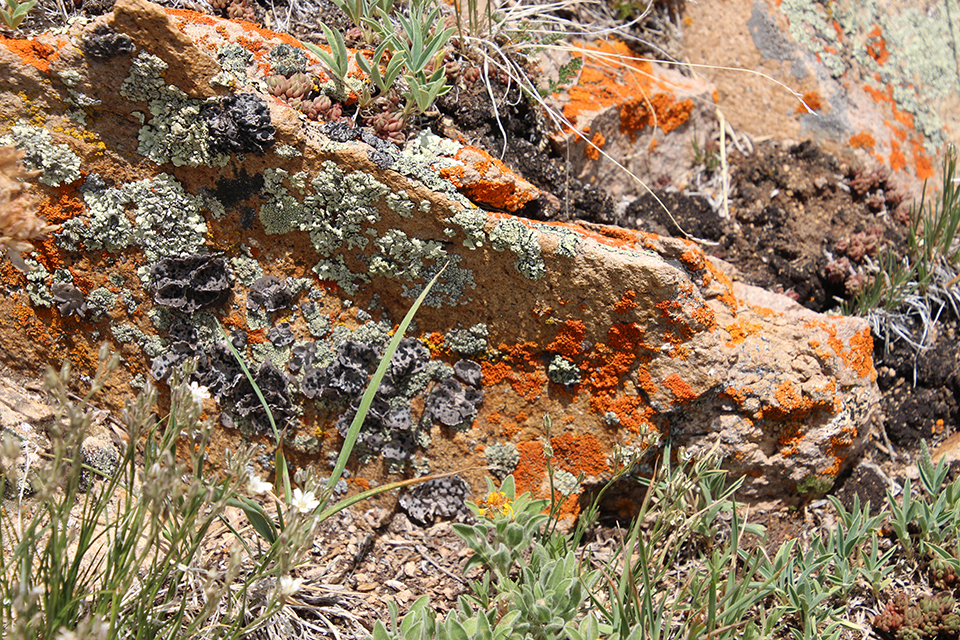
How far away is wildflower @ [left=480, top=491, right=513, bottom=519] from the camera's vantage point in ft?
8.25

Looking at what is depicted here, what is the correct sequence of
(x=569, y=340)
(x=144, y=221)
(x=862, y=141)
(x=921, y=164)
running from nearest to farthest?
(x=144, y=221)
(x=569, y=340)
(x=862, y=141)
(x=921, y=164)

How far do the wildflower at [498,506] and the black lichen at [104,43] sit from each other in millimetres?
2360

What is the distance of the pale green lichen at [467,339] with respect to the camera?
2967 millimetres

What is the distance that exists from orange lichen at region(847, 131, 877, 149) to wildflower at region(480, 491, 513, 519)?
3.62 meters

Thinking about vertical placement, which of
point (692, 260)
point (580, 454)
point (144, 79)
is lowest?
point (580, 454)

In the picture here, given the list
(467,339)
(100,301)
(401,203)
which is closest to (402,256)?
(401,203)

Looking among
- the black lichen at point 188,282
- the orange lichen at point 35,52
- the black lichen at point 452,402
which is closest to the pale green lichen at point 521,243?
the black lichen at point 452,402

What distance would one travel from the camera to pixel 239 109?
2.69 metres

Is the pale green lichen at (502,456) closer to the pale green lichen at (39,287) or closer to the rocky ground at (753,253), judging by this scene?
the rocky ground at (753,253)

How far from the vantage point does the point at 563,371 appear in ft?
9.69

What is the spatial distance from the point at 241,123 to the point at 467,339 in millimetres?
1343

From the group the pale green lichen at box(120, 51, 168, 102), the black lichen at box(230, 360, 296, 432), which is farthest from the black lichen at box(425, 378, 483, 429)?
the pale green lichen at box(120, 51, 168, 102)

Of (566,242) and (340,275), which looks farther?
(340,275)

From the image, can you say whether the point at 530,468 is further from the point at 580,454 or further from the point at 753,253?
the point at 753,253
